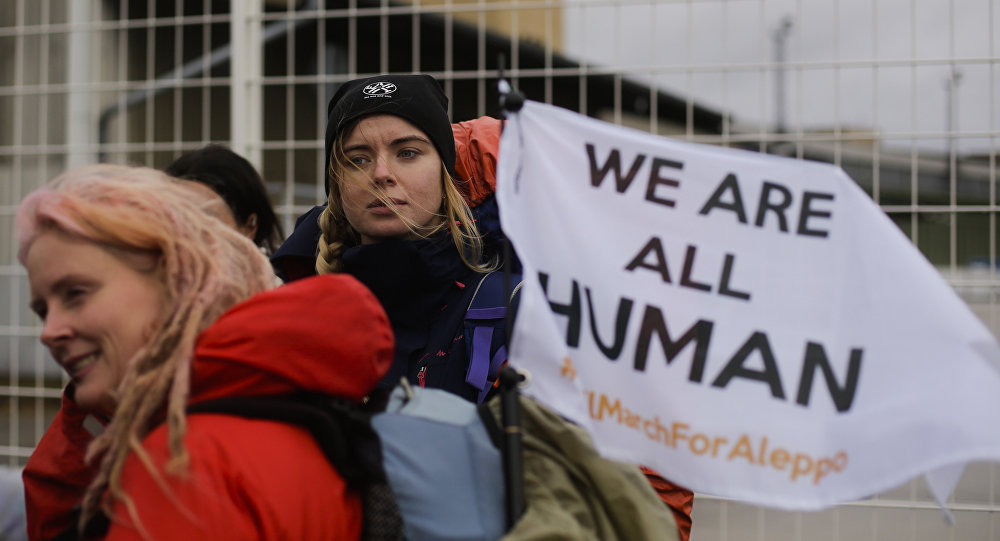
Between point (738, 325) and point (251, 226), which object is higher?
point (251, 226)

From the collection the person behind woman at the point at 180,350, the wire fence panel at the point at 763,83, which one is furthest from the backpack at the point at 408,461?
the wire fence panel at the point at 763,83

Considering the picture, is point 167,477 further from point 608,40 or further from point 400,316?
point 608,40

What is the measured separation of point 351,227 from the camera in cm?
207

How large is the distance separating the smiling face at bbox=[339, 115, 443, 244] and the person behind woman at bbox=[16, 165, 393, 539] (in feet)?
2.07

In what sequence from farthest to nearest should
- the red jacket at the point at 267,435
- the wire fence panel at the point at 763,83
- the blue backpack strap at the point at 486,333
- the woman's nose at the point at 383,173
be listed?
Result: 1. the wire fence panel at the point at 763,83
2. the woman's nose at the point at 383,173
3. the blue backpack strap at the point at 486,333
4. the red jacket at the point at 267,435

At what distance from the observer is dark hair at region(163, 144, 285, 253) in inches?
99.3

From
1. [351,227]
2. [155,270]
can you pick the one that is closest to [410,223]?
[351,227]

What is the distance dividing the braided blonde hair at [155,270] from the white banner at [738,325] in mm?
448

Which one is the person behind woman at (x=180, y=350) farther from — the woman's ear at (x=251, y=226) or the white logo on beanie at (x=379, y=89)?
the woman's ear at (x=251, y=226)

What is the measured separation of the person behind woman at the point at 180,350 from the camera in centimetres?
104

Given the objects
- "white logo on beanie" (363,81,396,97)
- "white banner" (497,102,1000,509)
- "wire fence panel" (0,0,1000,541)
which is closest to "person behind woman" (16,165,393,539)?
"white banner" (497,102,1000,509)

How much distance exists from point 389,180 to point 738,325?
0.90m

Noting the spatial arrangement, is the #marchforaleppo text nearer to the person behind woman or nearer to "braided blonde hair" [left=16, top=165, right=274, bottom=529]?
the person behind woman

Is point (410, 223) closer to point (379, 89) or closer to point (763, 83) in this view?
point (379, 89)
